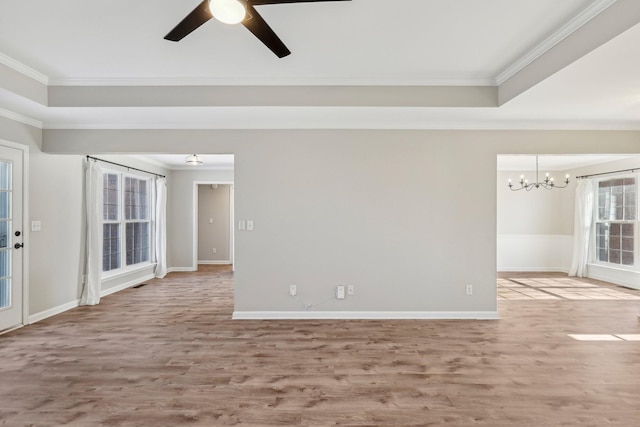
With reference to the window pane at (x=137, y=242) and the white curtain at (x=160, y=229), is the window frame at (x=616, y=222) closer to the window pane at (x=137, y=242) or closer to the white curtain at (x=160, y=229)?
the white curtain at (x=160, y=229)

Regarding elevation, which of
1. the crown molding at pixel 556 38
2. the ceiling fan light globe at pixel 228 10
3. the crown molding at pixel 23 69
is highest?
the crown molding at pixel 556 38

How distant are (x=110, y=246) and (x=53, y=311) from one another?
1593mm

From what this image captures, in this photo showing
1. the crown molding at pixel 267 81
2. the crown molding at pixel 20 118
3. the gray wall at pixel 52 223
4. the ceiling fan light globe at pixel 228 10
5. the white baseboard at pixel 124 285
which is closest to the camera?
the ceiling fan light globe at pixel 228 10

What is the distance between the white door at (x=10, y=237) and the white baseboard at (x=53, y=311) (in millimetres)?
178

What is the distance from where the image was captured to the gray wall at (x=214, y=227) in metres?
9.14

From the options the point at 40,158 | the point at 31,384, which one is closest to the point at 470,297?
the point at 31,384

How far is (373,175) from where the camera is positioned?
13.7 feet

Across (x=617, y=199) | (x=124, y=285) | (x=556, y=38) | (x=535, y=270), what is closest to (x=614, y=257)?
(x=617, y=199)

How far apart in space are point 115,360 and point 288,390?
5.51 feet

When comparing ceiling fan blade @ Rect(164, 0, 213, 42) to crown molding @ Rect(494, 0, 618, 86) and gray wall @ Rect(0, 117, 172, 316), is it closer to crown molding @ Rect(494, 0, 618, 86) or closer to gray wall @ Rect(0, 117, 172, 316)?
crown molding @ Rect(494, 0, 618, 86)

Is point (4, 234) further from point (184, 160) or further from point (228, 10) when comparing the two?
point (228, 10)

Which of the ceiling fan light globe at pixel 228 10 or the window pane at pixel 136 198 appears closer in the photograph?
the ceiling fan light globe at pixel 228 10

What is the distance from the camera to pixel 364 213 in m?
4.19

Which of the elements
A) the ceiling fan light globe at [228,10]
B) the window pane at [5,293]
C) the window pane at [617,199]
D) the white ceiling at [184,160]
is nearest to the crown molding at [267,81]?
the ceiling fan light globe at [228,10]
